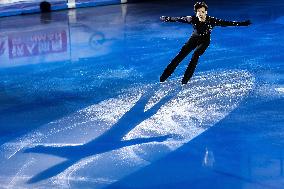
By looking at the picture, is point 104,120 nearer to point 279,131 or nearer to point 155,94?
point 155,94

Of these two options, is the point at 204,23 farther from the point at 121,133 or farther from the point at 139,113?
the point at 121,133

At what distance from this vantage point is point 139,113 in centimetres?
601

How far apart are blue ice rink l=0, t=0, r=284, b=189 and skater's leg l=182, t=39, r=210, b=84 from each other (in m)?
0.14

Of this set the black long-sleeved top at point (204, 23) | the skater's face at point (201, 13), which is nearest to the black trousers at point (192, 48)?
the black long-sleeved top at point (204, 23)

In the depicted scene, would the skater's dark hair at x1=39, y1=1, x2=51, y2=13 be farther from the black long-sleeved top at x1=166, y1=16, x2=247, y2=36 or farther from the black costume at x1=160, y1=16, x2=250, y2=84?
the black long-sleeved top at x1=166, y1=16, x2=247, y2=36

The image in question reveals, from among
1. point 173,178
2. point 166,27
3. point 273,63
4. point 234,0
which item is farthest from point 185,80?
point 234,0

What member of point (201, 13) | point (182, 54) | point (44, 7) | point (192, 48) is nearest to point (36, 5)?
point (44, 7)

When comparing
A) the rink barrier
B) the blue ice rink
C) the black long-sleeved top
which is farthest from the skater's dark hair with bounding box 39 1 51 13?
the black long-sleeved top

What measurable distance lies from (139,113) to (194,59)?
1.32 meters

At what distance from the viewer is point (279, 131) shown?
5.17m

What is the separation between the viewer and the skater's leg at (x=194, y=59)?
6.52 metres

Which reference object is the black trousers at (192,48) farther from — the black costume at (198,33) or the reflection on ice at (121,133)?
the reflection on ice at (121,133)

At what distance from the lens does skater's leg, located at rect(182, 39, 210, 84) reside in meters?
6.52

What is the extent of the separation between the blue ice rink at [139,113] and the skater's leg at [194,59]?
0.14 metres
